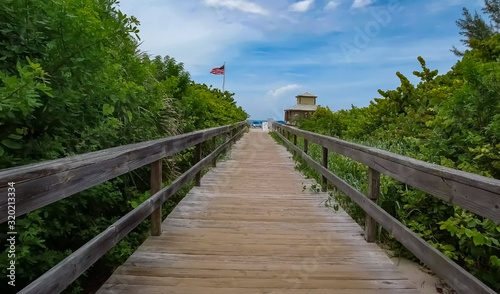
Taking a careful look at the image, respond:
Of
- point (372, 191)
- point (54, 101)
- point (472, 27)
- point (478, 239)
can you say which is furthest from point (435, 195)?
point (472, 27)

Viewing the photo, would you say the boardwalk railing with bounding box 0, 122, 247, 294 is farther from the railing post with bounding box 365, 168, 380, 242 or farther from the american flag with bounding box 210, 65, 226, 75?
the american flag with bounding box 210, 65, 226, 75

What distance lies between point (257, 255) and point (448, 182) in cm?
154

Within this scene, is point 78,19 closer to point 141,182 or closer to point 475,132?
point 141,182

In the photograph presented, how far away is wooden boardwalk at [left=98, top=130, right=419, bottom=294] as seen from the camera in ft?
7.63

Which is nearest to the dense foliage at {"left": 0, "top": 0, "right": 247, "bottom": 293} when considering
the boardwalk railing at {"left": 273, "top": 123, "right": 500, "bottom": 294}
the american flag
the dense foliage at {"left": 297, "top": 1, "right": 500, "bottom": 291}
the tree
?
the boardwalk railing at {"left": 273, "top": 123, "right": 500, "bottom": 294}

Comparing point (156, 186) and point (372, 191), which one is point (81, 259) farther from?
point (372, 191)

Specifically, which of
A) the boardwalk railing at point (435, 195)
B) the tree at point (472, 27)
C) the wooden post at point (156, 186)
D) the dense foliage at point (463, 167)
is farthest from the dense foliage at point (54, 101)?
the tree at point (472, 27)

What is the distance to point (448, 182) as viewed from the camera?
177 cm

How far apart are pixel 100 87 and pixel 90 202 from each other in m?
1.03

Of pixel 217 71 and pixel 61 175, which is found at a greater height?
pixel 217 71

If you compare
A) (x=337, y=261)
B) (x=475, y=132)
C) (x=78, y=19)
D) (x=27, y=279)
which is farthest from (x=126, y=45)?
(x=475, y=132)

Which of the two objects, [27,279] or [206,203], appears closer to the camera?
[27,279]

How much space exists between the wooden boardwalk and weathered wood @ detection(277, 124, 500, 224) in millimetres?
712

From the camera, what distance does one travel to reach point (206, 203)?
178 inches
